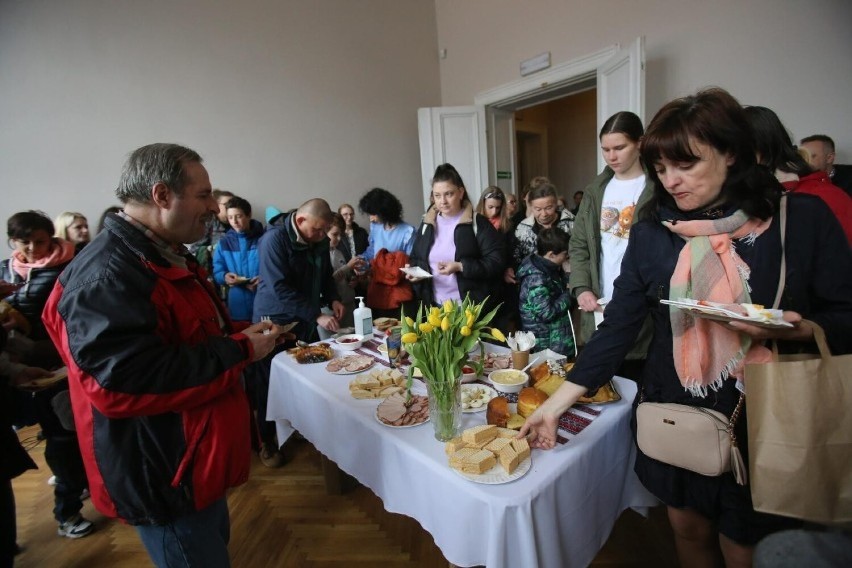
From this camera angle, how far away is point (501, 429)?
3.88 feet

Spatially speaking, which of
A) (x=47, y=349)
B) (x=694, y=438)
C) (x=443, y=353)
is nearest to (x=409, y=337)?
(x=443, y=353)

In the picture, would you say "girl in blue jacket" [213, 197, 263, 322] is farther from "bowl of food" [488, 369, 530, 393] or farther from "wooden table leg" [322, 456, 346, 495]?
"bowl of food" [488, 369, 530, 393]

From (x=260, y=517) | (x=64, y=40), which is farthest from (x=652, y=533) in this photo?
(x=64, y=40)

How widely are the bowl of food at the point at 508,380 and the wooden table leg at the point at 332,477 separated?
3.66 ft

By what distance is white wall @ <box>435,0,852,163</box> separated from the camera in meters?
2.93

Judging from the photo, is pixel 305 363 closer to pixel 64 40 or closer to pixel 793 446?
pixel 793 446

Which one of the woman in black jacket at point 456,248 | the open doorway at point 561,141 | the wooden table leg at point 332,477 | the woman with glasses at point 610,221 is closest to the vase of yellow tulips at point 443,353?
the woman with glasses at point 610,221

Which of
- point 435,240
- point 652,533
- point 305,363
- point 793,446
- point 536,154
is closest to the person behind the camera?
point 793,446

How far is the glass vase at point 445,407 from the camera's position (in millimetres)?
1155

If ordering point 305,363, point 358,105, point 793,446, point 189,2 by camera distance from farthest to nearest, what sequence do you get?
point 358,105
point 189,2
point 305,363
point 793,446

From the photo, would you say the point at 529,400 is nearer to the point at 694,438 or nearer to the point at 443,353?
the point at 443,353

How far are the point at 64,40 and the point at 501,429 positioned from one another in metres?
4.76

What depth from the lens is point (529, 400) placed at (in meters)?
1.26

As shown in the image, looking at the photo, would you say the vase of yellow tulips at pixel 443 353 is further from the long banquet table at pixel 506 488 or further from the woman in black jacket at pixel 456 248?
the woman in black jacket at pixel 456 248
